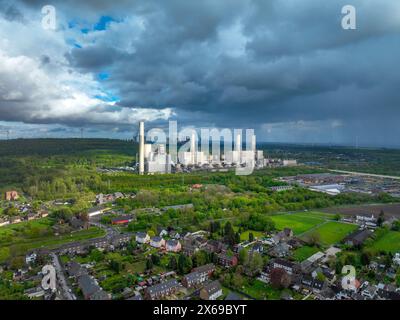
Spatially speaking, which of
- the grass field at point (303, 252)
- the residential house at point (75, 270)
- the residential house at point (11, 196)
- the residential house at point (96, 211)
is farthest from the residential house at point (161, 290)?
the residential house at point (11, 196)

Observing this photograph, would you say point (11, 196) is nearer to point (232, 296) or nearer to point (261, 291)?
point (232, 296)

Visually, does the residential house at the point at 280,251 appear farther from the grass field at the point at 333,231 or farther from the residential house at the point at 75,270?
the residential house at the point at 75,270

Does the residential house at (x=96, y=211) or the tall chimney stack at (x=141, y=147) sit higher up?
the tall chimney stack at (x=141, y=147)

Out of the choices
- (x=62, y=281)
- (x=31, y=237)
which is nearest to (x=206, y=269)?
(x=62, y=281)

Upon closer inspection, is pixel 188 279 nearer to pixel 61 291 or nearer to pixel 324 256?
pixel 61 291
